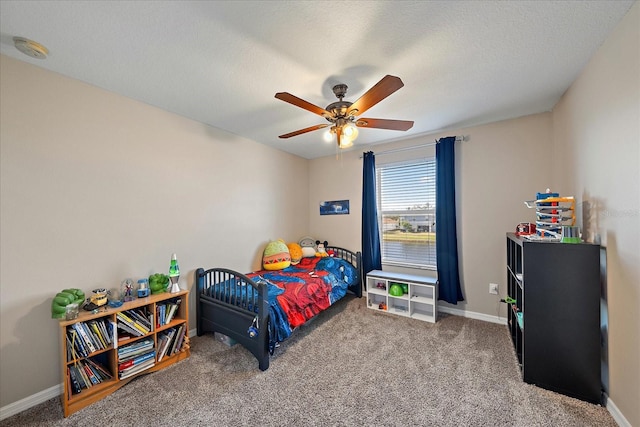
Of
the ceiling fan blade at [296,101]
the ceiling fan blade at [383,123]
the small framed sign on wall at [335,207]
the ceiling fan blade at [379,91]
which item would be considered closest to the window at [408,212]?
the small framed sign on wall at [335,207]

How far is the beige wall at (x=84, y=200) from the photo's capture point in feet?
5.49

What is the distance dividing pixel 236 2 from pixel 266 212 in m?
2.62

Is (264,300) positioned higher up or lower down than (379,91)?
lower down

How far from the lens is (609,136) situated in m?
1.56

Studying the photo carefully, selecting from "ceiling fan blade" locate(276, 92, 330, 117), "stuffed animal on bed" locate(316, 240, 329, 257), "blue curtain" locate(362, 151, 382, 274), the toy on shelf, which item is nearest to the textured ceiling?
"ceiling fan blade" locate(276, 92, 330, 117)

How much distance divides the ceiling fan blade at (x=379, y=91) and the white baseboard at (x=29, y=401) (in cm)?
304

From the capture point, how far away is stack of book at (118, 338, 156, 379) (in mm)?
1881

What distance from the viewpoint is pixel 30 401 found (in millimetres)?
1700

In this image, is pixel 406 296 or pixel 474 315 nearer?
pixel 474 315

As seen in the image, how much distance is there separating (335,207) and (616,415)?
130 inches

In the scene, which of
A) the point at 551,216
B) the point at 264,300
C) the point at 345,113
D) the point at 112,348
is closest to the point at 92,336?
the point at 112,348

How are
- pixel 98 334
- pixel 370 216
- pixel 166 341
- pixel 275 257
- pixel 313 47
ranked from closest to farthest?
pixel 313 47 < pixel 98 334 < pixel 166 341 < pixel 275 257 < pixel 370 216

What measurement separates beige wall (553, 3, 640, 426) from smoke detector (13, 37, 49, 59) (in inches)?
135

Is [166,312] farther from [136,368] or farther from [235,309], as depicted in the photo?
[235,309]
